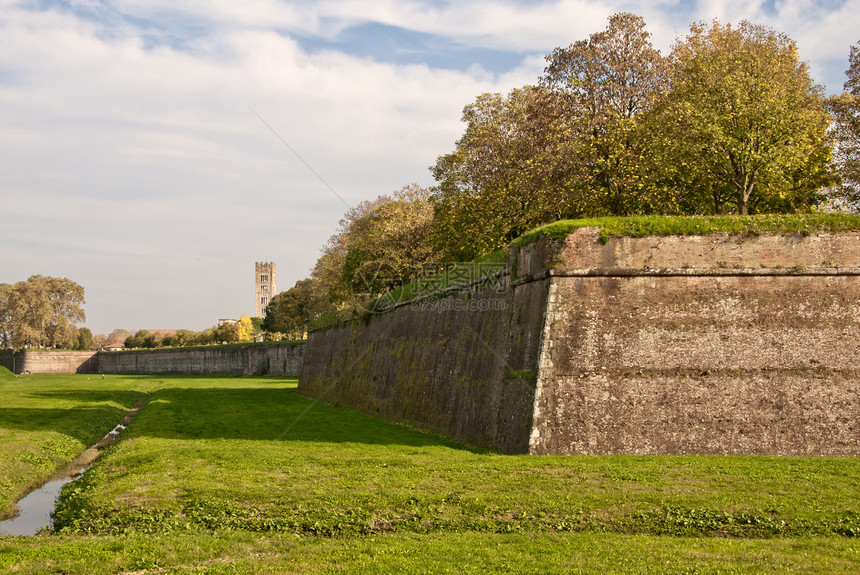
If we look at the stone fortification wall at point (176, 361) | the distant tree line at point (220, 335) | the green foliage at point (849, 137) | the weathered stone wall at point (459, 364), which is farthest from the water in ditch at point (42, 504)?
the distant tree line at point (220, 335)

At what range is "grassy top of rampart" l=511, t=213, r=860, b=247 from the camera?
55.2 feet

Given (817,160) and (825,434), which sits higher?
(817,160)

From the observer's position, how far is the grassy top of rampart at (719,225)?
16.8m

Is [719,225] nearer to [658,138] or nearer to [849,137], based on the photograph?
[658,138]

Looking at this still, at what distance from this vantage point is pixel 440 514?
1131 centimetres

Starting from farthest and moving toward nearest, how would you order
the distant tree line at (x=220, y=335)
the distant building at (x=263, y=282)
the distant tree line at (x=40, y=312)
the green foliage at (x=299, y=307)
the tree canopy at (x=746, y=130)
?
1. the distant building at (x=263, y=282)
2. the distant tree line at (x=220, y=335)
3. the distant tree line at (x=40, y=312)
4. the green foliage at (x=299, y=307)
5. the tree canopy at (x=746, y=130)

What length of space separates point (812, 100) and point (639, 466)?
2080 cm

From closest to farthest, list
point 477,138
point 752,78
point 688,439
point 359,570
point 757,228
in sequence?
point 359,570 < point 688,439 < point 757,228 < point 752,78 < point 477,138

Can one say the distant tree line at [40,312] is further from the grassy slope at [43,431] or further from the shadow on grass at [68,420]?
the shadow on grass at [68,420]

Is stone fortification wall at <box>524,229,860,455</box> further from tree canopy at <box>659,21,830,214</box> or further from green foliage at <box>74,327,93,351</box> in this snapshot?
green foliage at <box>74,327,93,351</box>

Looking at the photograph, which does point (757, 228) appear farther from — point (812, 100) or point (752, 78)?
point (812, 100)

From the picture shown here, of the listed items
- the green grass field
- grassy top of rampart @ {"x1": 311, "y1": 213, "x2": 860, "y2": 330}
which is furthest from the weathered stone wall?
grassy top of rampart @ {"x1": 311, "y1": 213, "x2": 860, "y2": 330}

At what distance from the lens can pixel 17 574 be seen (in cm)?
897

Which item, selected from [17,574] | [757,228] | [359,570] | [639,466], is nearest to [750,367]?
[757,228]
